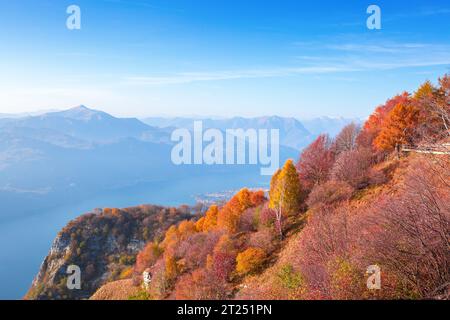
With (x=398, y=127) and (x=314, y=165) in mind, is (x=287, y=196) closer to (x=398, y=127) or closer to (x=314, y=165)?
(x=314, y=165)

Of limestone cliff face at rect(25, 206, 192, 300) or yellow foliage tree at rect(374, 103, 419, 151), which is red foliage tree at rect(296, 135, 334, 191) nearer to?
yellow foliage tree at rect(374, 103, 419, 151)

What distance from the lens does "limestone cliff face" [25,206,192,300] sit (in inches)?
3086

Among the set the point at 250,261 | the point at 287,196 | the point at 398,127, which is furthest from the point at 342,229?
the point at 398,127

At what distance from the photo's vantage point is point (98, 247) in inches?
3610

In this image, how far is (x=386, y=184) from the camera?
25.4 meters

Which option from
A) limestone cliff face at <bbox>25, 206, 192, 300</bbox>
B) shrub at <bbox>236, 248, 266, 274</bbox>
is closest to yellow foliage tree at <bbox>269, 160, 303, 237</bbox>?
shrub at <bbox>236, 248, 266, 274</bbox>

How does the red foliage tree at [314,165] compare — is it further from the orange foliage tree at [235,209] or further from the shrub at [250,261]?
the shrub at [250,261]

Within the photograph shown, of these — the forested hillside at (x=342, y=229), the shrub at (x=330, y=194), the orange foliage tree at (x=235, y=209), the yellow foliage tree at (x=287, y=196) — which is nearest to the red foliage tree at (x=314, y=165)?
the forested hillside at (x=342, y=229)

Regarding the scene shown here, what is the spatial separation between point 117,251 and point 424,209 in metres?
94.4

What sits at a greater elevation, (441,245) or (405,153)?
(405,153)

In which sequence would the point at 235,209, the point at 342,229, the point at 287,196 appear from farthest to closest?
the point at 235,209 → the point at 287,196 → the point at 342,229
